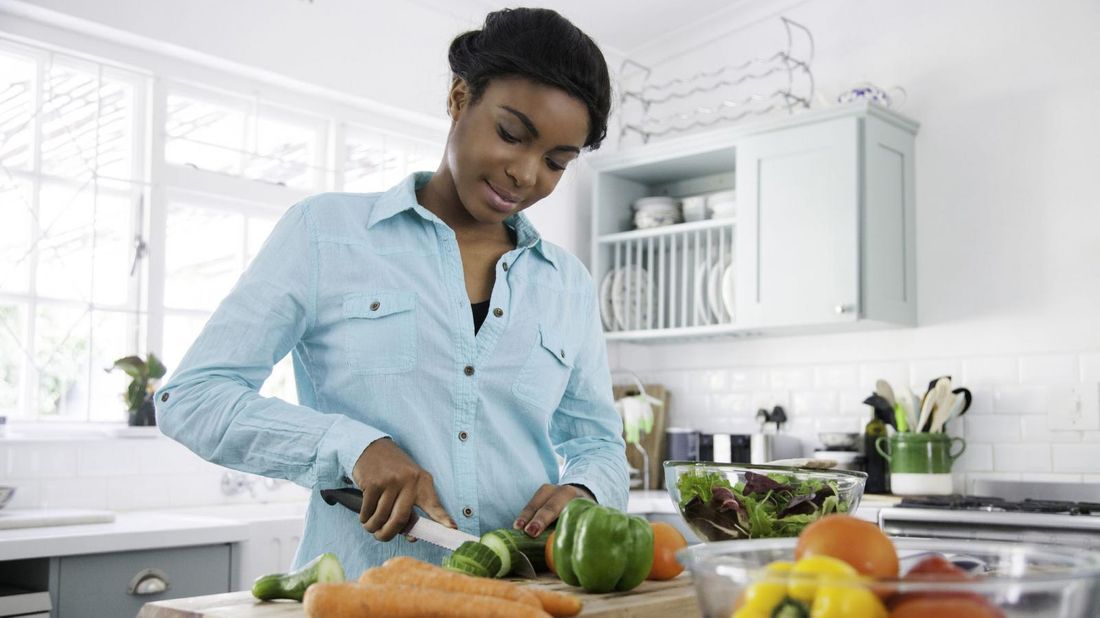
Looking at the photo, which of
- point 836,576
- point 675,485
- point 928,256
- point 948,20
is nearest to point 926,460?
point 928,256

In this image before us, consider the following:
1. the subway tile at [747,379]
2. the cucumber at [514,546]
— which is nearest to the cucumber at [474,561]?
the cucumber at [514,546]

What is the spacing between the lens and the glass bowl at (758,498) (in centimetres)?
124

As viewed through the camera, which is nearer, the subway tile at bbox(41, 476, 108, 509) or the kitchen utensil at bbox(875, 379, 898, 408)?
the subway tile at bbox(41, 476, 108, 509)

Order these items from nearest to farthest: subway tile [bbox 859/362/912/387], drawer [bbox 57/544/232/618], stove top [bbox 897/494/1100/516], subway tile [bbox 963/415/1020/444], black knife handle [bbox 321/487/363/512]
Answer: black knife handle [bbox 321/487/363/512] → drawer [bbox 57/544/232/618] → stove top [bbox 897/494/1100/516] → subway tile [bbox 963/415/1020/444] → subway tile [bbox 859/362/912/387]

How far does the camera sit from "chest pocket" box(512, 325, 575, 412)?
151 cm

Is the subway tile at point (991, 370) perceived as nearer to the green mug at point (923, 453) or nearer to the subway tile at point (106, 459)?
→ the green mug at point (923, 453)

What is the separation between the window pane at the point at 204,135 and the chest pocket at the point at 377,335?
2439 millimetres

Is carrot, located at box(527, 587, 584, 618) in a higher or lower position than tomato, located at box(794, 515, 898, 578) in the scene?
lower

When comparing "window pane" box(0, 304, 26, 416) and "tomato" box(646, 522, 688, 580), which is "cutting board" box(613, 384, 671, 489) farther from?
"tomato" box(646, 522, 688, 580)

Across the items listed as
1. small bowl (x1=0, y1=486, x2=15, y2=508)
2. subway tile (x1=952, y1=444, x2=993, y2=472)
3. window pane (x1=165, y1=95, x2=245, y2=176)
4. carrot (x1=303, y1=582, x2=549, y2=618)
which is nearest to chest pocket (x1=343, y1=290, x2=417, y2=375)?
carrot (x1=303, y1=582, x2=549, y2=618)

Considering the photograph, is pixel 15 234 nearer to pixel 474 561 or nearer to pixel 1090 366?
pixel 474 561

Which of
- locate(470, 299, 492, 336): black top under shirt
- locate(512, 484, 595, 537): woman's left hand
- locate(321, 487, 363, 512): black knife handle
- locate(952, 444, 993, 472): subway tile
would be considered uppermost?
locate(470, 299, 492, 336): black top under shirt

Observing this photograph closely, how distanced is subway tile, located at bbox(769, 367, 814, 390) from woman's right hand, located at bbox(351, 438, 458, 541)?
3093mm

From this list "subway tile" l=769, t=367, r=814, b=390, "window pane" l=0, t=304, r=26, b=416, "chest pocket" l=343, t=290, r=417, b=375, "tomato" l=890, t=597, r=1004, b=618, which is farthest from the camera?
"subway tile" l=769, t=367, r=814, b=390
